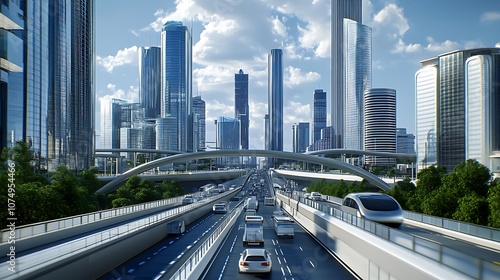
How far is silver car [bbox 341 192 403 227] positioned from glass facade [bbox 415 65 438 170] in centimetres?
11237

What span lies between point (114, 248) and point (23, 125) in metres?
48.6

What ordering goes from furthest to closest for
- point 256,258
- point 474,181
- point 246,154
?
1. point 246,154
2. point 474,181
3. point 256,258

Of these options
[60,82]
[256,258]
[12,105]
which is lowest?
[256,258]

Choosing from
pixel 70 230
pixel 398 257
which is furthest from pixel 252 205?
pixel 398 257

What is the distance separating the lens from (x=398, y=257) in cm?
1223

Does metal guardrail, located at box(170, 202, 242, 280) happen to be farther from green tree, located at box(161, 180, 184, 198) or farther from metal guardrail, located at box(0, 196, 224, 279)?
green tree, located at box(161, 180, 184, 198)

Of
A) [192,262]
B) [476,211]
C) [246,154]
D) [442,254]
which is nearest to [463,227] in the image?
[476,211]

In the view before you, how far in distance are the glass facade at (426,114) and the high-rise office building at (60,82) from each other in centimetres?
9462

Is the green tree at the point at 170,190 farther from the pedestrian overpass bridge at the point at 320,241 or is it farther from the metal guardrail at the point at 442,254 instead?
the metal guardrail at the point at 442,254

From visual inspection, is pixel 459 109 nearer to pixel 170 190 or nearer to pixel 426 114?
pixel 426 114

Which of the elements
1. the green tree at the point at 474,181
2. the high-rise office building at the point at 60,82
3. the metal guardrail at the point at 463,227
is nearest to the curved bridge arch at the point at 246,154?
the high-rise office building at the point at 60,82

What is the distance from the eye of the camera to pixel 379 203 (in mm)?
21672

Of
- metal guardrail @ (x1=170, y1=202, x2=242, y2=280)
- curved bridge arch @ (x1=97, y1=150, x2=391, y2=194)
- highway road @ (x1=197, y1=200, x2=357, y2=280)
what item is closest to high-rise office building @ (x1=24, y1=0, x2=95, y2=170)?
curved bridge arch @ (x1=97, y1=150, x2=391, y2=194)

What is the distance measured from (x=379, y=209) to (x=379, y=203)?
1.51 feet
